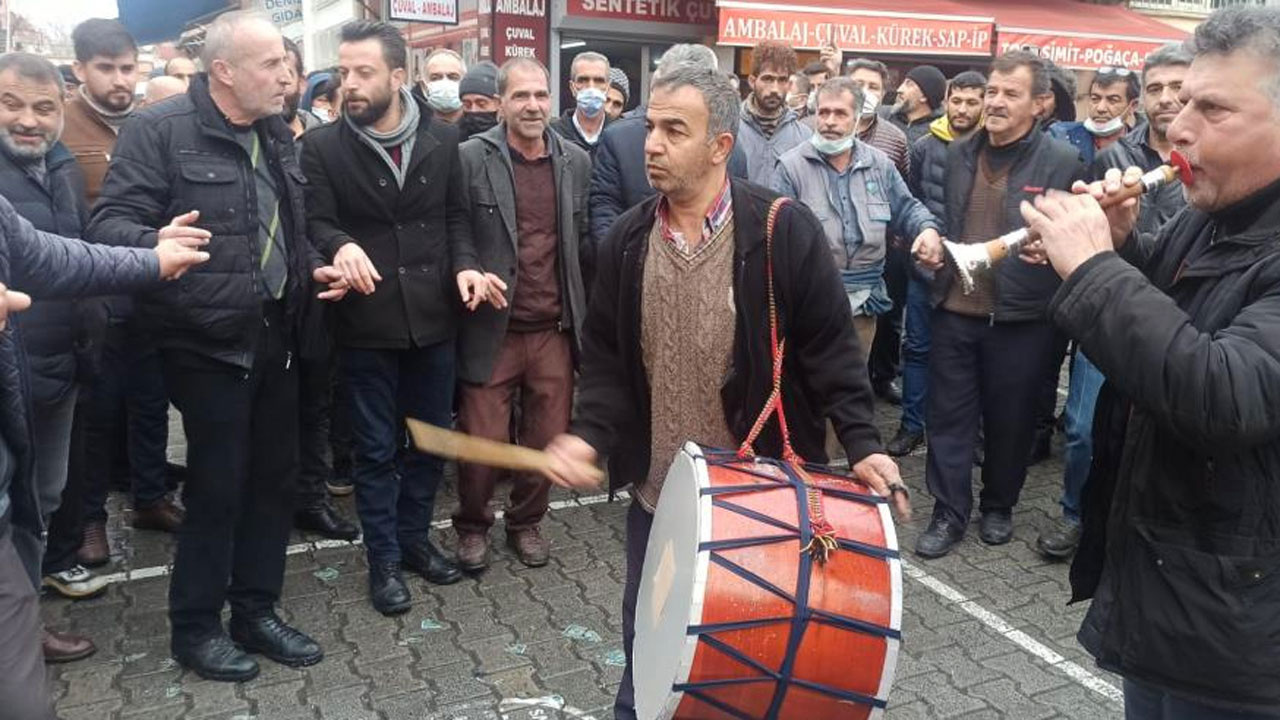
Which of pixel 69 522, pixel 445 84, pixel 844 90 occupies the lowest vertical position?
pixel 69 522

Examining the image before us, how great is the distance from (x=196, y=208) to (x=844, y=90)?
3.37 meters

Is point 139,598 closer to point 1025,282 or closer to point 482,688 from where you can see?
point 482,688

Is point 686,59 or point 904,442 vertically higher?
point 686,59

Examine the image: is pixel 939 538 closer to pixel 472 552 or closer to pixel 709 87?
pixel 472 552

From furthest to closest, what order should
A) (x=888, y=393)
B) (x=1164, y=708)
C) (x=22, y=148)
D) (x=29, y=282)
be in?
1. (x=888, y=393)
2. (x=22, y=148)
3. (x=29, y=282)
4. (x=1164, y=708)

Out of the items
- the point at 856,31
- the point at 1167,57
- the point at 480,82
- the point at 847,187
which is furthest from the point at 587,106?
the point at 856,31

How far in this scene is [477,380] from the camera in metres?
4.64

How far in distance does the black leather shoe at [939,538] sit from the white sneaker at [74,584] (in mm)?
3676

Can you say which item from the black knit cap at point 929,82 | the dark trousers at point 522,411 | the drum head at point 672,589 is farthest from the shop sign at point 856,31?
the drum head at point 672,589

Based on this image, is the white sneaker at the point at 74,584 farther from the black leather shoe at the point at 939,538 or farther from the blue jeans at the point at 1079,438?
the blue jeans at the point at 1079,438

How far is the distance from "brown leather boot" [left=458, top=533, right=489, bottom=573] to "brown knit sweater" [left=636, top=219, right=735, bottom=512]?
191 centimetres

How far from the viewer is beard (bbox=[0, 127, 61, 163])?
3.80 meters

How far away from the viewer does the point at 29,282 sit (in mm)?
2863

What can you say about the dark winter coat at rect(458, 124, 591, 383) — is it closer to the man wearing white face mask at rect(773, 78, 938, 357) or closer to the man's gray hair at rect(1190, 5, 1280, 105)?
the man wearing white face mask at rect(773, 78, 938, 357)
